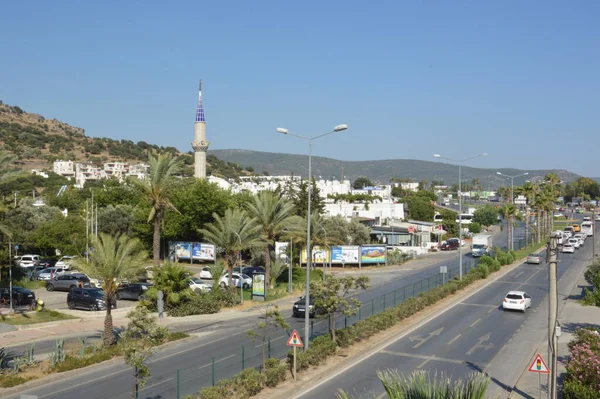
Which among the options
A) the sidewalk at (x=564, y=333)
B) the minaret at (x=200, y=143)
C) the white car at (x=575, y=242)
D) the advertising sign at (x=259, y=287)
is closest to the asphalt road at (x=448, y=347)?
the sidewalk at (x=564, y=333)

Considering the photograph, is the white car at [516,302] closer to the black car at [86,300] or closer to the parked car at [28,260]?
A: the black car at [86,300]

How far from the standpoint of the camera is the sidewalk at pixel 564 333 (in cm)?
1764

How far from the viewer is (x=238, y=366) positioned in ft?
65.5

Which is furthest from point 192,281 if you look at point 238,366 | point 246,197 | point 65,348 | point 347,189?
point 347,189

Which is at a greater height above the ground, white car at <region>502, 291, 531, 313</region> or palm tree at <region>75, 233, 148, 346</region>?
palm tree at <region>75, 233, 148, 346</region>

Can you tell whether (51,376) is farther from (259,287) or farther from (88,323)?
(259,287)

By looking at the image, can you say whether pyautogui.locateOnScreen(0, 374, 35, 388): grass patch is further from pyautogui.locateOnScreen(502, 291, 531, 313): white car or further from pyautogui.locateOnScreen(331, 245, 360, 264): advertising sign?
pyautogui.locateOnScreen(331, 245, 360, 264): advertising sign

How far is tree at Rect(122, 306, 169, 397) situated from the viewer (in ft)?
46.6

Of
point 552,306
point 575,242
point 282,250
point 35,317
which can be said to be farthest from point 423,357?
point 575,242

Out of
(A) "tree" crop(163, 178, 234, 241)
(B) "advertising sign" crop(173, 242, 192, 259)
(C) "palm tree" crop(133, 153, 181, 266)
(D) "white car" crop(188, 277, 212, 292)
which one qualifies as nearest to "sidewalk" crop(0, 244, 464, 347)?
(D) "white car" crop(188, 277, 212, 292)

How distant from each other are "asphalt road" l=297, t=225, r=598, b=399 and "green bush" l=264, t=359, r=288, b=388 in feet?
3.35

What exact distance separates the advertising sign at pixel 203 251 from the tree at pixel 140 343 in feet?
109

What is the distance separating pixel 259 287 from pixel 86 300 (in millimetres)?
9989

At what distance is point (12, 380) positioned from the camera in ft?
59.1
